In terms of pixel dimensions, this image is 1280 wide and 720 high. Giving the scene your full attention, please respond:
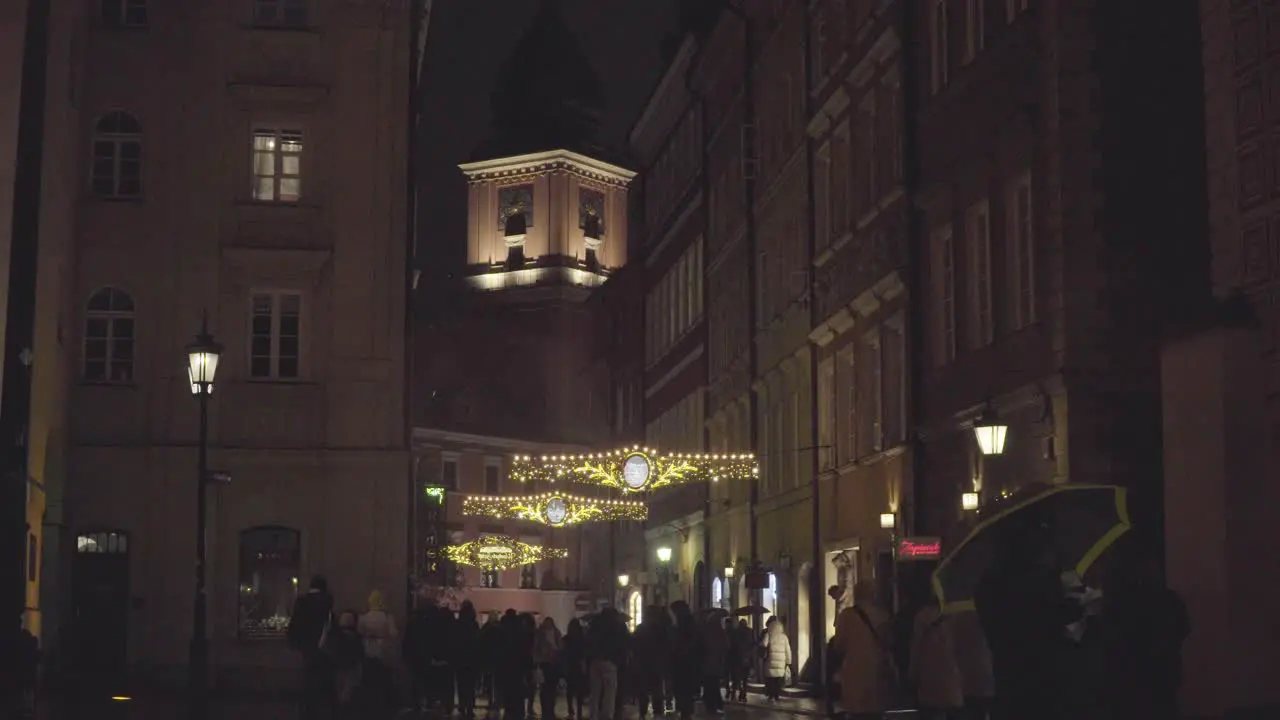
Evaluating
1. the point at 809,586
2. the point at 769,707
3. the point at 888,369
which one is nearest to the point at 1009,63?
the point at 888,369

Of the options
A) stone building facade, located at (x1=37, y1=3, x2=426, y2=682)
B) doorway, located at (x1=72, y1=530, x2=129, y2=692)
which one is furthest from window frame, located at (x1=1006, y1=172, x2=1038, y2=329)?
doorway, located at (x1=72, y1=530, x2=129, y2=692)

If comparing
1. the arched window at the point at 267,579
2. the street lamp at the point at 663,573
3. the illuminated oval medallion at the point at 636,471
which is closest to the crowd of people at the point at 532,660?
the arched window at the point at 267,579

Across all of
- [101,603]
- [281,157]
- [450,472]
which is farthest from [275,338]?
[450,472]

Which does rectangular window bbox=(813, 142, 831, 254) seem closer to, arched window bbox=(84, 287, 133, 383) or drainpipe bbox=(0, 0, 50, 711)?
arched window bbox=(84, 287, 133, 383)

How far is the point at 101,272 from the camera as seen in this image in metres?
39.3

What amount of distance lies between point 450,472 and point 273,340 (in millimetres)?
63594

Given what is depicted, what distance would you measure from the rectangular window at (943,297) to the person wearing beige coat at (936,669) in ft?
47.5

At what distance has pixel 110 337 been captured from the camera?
39.4 meters

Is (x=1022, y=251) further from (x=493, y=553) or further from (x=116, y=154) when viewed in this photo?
(x=493, y=553)

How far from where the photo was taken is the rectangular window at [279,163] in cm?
4028

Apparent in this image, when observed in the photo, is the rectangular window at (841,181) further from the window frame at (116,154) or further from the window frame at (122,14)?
the window frame at (122,14)

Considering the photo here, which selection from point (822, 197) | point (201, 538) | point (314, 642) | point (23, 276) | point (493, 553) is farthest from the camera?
point (493, 553)

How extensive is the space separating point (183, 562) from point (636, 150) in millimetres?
36489

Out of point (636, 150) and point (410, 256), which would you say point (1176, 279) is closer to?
point (410, 256)
